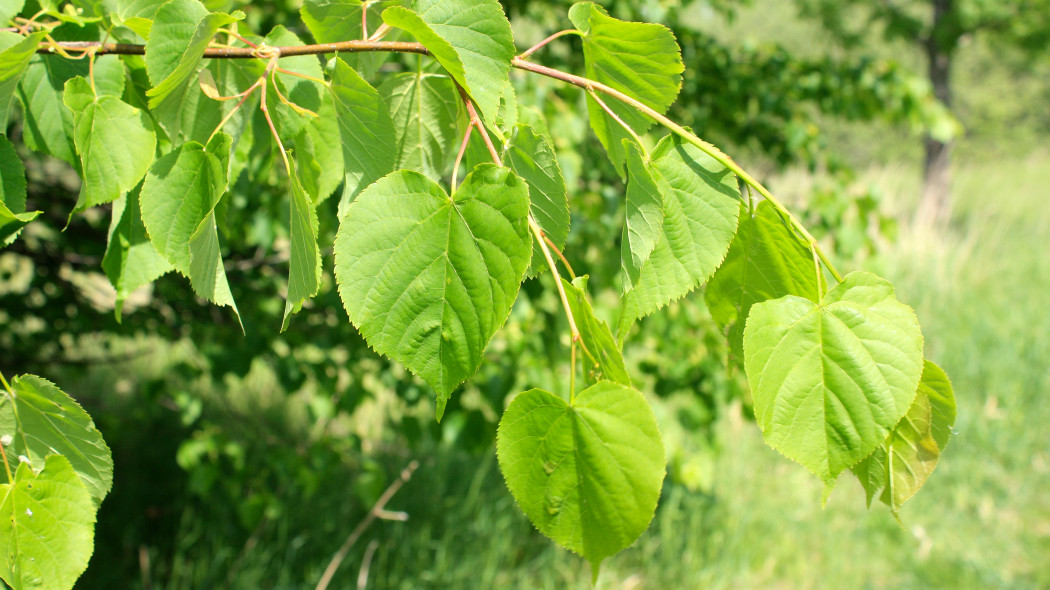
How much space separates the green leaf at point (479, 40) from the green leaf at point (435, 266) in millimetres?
69

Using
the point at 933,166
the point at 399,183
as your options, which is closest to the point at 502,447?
the point at 399,183

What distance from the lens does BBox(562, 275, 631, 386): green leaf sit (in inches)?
18.3

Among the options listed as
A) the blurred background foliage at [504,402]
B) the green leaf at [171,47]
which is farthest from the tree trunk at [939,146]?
the green leaf at [171,47]

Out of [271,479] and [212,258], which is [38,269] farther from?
[212,258]

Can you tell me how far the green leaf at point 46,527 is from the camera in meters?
0.47

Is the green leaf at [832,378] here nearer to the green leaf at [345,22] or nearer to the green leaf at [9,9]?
the green leaf at [345,22]

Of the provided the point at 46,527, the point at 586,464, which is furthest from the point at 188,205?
the point at 586,464

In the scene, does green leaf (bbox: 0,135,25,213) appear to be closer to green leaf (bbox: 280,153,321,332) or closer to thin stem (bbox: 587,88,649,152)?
green leaf (bbox: 280,153,321,332)

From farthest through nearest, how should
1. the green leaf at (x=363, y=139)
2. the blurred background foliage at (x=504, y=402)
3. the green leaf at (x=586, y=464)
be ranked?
the blurred background foliage at (x=504, y=402) → the green leaf at (x=363, y=139) → the green leaf at (x=586, y=464)

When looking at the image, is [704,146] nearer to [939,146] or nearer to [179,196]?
[179,196]

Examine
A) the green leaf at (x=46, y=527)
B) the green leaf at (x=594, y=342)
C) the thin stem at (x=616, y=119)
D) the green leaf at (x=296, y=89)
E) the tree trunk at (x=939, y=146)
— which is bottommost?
the tree trunk at (x=939, y=146)

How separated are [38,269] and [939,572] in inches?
130

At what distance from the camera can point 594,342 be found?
480 mm

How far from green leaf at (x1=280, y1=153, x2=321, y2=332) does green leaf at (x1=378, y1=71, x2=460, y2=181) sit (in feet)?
0.51
